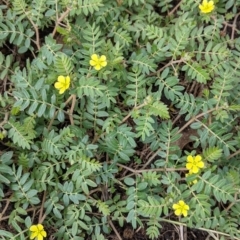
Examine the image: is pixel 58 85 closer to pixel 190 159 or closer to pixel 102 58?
pixel 102 58

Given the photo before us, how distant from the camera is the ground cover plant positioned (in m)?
2.29

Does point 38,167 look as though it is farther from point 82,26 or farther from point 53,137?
point 82,26

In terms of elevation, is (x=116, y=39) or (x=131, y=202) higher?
(x=116, y=39)

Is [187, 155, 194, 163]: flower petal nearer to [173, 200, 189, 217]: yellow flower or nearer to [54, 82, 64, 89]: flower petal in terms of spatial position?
[173, 200, 189, 217]: yellow flower

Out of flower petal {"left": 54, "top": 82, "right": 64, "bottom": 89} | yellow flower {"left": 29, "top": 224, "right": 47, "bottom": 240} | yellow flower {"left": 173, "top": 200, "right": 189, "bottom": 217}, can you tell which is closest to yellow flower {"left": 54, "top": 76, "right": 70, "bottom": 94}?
flower petal {"left": 54, "top": 82, "right": 64, "bottom": 89}

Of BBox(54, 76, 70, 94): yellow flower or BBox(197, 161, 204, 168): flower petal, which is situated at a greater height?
BBox(54, 76, 70, 94): yellow flower

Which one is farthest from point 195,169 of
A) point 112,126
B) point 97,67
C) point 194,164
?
point 97,67

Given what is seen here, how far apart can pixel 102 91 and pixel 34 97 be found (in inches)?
13.2

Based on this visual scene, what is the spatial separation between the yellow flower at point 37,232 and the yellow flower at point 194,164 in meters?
0.76

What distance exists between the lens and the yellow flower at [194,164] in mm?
2271

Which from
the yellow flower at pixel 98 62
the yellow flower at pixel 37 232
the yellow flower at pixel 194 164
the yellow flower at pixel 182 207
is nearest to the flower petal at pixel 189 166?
the yellow flower at pixel 194 164

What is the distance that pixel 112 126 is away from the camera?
7.80 feet

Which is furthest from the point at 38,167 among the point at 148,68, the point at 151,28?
the point at 151,28

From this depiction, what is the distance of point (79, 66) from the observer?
8.16 feet
